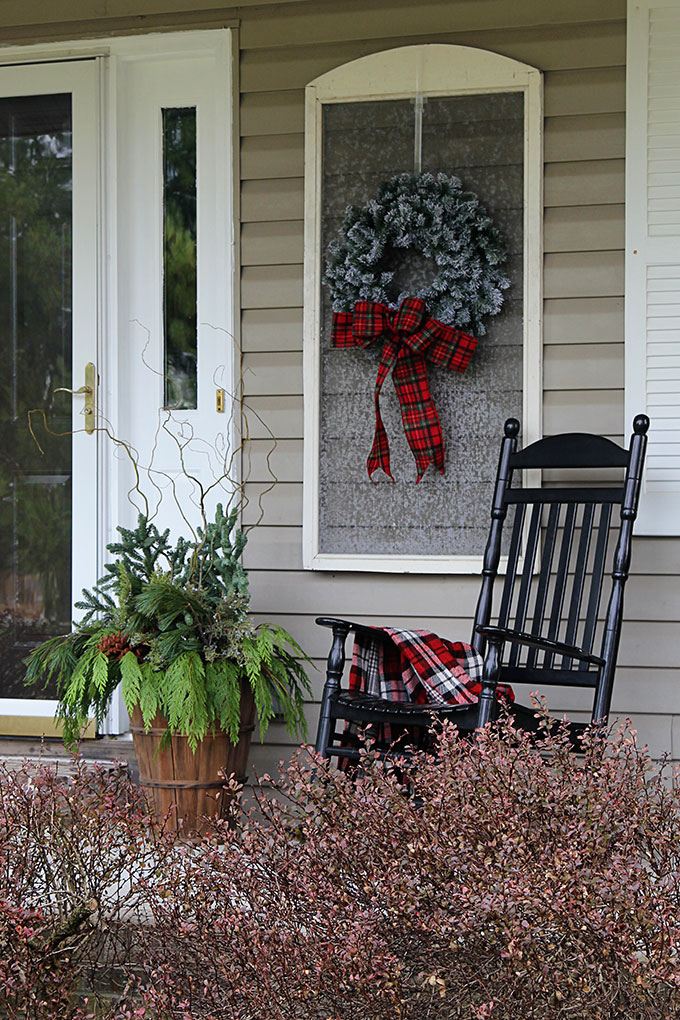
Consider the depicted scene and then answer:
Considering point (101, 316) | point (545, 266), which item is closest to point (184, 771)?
point (101, 316)

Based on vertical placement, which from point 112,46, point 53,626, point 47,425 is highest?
point 112,46

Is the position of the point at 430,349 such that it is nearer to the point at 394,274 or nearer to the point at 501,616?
the point at 394,274

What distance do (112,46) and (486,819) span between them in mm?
2603

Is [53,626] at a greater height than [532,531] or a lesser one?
lesser

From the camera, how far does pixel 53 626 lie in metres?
3.34

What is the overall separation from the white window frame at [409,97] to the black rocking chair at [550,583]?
15cm

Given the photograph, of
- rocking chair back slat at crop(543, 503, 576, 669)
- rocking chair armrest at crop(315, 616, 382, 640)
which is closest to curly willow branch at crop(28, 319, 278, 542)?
rocking chair armrest at crop(315, 616, 382, 640)

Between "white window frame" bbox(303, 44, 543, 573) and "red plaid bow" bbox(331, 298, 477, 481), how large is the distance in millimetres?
147

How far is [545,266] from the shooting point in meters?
3.04

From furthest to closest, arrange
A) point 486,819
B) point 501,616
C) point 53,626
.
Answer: point 53,626 < point 501,616 < point 486,819

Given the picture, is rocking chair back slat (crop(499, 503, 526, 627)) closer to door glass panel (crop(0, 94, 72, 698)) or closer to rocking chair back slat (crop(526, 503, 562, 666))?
rocking chair back slat (crop(526, 503, 562, 666))

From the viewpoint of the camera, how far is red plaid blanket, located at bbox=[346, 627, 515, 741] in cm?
277

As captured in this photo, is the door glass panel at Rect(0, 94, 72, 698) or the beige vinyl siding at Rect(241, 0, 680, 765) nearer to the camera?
the beige vinyl siding at Rect(241, 0, 680, 765)

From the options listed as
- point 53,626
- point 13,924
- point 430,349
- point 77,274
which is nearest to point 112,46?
point 77,274
